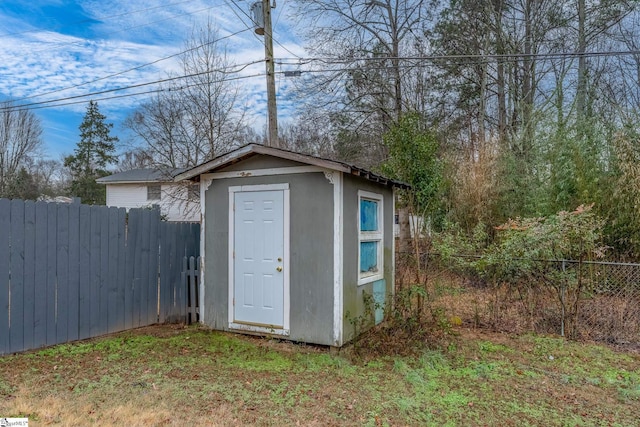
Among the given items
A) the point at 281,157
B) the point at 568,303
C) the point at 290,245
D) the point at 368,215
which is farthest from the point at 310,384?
the point at 568,303

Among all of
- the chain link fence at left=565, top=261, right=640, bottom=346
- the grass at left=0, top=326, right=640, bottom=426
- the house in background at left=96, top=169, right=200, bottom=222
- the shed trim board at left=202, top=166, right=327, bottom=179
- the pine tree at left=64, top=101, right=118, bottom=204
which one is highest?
the pine tree at left=64, top=101, right=118, bottom=204

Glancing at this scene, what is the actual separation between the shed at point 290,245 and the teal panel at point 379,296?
0.05ft

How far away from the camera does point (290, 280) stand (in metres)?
4.86

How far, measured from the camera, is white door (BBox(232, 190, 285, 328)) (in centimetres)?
494

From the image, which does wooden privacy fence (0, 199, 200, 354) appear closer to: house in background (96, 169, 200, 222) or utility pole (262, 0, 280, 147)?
utility pole (262, 0, 280, 147)

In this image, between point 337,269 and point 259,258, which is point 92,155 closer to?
point 259,258

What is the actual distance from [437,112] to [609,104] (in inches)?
189

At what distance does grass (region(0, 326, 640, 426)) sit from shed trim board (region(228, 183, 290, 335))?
0.20m

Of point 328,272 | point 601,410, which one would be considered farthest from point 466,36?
point 601,410

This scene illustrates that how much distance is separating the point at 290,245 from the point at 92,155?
24.8 metres

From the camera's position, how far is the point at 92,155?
24.7 m

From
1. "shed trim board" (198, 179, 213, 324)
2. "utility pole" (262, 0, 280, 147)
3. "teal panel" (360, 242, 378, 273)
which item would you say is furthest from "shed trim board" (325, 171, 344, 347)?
"utility pole" (262, 0, 280, 147)

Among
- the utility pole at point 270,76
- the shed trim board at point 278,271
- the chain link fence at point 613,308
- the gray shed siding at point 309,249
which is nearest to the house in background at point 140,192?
the utility pole at point 270,76

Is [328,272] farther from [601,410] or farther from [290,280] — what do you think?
[601,410]
